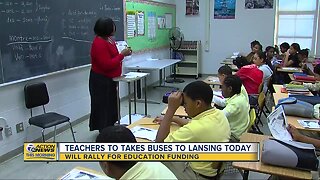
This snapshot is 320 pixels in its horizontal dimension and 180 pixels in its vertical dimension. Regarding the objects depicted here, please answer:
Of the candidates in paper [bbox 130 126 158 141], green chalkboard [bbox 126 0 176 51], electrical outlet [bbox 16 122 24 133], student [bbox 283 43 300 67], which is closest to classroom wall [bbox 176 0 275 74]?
green chalkboard [bbox 126 0 176 51]

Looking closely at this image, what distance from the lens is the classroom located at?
1.75 meters

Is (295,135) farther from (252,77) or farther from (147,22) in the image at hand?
(147,22)

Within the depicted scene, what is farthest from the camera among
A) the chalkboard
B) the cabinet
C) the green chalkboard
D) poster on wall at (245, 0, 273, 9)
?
the cabinet

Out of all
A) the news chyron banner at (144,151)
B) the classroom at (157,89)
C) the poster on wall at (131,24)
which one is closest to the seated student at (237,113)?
the classroom at (157,89)

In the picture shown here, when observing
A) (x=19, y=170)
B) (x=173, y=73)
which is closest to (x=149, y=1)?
(x=173, y=73)

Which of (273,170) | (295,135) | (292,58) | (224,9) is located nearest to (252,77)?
(295,135)

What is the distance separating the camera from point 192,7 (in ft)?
27.6

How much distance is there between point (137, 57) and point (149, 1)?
1.31 metres

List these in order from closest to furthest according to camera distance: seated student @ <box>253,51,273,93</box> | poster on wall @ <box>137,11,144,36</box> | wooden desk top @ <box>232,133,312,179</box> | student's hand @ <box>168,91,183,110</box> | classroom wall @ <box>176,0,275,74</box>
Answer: wooden desk top @ <box>232,133,312,179</box>
student's hand @ <box>168,91,183,110</box>
seated student @ <box>253,51,273,93</box>
poster on wall @ <box>137,11,144,36</box>
classroom wall @ <box>176,0,275,74</box>

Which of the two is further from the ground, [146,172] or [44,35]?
[44,35]

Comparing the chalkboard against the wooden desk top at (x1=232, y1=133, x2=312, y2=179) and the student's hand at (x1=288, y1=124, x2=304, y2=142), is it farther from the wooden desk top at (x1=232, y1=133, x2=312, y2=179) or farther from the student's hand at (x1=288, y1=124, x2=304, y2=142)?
the student's hand at (x1=288, y1=124, x2=304, y2=142)

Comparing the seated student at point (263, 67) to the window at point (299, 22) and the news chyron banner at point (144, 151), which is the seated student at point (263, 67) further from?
the window at point (299, 22)

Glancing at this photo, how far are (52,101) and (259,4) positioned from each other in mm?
6099

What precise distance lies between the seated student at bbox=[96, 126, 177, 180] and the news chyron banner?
2 cm
